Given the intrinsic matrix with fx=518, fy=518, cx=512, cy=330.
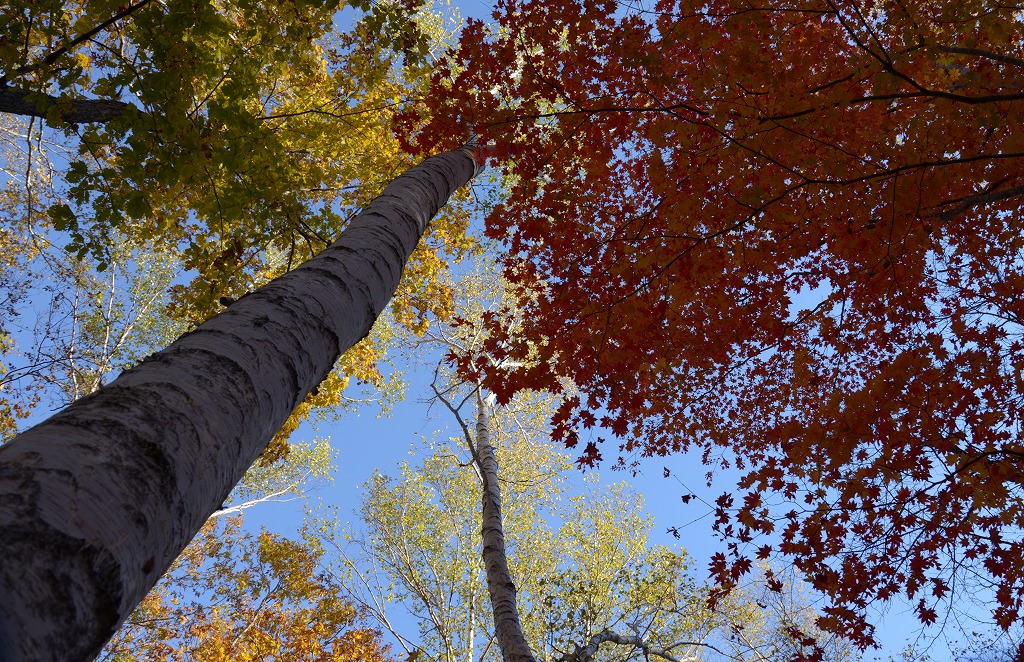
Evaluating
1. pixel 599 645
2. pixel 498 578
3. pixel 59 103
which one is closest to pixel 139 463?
pixel 59 103

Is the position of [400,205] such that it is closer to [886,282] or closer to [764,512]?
[764,512]

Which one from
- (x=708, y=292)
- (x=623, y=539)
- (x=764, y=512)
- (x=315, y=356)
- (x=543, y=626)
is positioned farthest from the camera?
(x=623, y=539)

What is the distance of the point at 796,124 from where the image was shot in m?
4.19

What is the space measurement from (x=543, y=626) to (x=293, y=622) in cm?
541

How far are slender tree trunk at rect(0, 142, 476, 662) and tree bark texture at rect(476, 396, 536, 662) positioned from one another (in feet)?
11.4

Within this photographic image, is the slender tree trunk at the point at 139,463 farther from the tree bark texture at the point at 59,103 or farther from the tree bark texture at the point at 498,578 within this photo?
the tree bark texture at the point at 498,578

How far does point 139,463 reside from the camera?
3.02 feet

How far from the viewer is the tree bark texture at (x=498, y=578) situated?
4.16 m

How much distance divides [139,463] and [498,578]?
14.2 feet

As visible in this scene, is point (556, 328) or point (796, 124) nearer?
point (796, 124)

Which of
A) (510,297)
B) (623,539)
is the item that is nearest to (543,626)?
(623,539)

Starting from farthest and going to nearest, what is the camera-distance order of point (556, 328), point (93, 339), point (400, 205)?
point (93, 339) → point (556, 328) → point (400, 205)

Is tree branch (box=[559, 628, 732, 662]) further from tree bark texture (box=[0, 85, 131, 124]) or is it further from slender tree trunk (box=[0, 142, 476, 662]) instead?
tree bark texture (box=[0, 85, 131, 124])

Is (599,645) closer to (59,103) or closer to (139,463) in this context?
(139,463)
